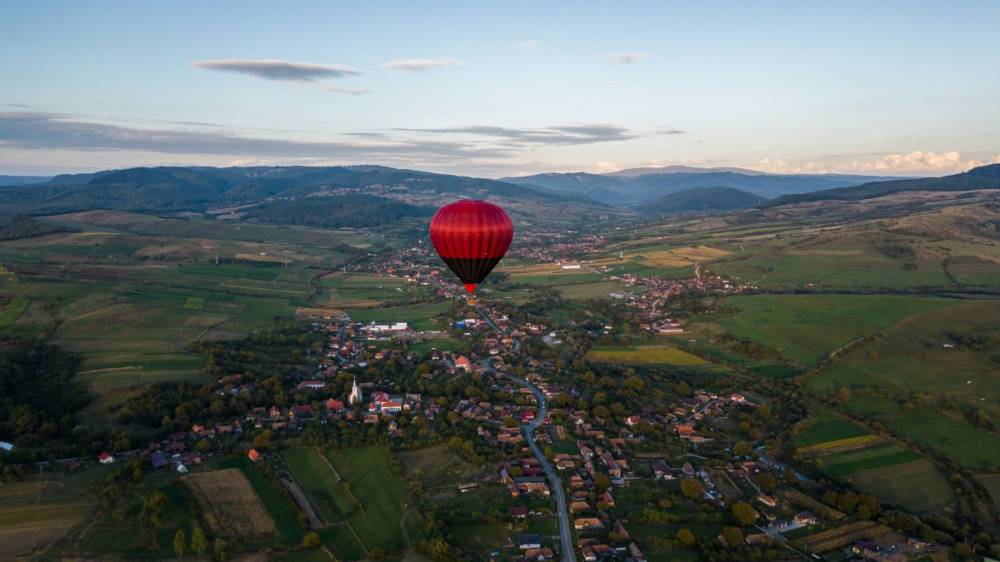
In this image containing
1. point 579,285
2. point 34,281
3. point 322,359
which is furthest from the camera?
point 579,285

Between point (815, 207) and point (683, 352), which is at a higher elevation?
point (815, 207)

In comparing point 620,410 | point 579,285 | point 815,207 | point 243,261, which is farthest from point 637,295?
point 815,207

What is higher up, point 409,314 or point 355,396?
point 355,396

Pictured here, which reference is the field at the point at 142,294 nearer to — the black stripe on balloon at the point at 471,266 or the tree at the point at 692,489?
the black stripe on balloon at the point at 471,266

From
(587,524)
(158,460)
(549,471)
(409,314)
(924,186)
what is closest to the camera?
(587,524)

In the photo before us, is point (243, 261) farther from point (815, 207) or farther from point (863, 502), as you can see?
point (815, 207)

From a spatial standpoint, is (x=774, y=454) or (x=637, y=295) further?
(x=637, y=295)

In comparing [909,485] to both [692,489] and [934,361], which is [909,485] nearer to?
[692,489]

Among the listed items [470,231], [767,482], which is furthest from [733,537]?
[470,231]

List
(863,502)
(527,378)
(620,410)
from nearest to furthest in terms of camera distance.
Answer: (863,502) < (620,410) < (527,378)
